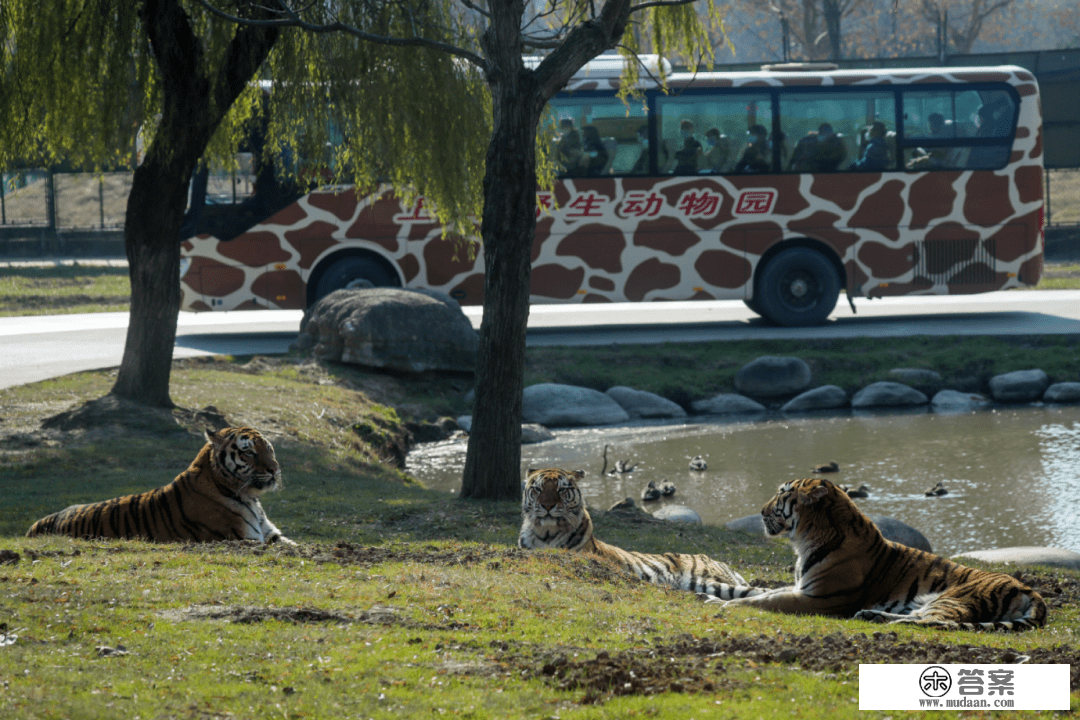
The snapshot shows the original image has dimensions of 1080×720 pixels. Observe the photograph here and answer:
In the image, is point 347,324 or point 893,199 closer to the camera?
point 347,324

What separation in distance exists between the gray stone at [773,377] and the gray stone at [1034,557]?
8.42m

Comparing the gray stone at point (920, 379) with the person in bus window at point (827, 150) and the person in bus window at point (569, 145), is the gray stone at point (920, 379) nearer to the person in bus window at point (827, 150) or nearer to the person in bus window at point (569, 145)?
the person in bus window at point (827, 150)

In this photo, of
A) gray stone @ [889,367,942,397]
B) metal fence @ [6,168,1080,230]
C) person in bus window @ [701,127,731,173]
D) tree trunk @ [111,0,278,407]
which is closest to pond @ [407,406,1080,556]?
gray stone @ [889,367,942,397]

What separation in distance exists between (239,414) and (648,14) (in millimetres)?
6658

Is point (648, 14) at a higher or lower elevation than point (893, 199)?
higher

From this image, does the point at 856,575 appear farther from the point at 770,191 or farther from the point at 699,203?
the point at 770,191

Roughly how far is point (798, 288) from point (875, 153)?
9.10 ft

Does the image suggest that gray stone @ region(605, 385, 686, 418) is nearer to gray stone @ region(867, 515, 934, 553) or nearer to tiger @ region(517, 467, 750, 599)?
gray stone @ region(867, 515, 934, 553)

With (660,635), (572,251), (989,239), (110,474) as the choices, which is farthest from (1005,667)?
(989,239)

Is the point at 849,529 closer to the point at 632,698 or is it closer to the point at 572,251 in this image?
the point at 632,698

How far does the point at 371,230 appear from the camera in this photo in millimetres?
19578

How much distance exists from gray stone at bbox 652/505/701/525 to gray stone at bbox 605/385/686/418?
5313 mm

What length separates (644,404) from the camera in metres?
17.1

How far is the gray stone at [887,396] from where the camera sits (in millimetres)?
17062
